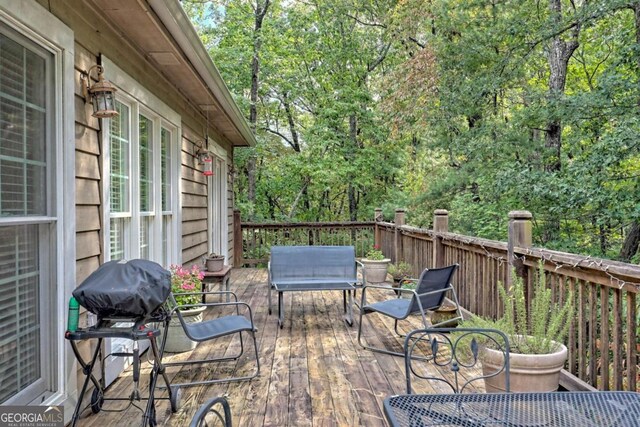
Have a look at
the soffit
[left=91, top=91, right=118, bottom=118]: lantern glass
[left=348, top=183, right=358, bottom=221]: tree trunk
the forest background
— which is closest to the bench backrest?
the soffit

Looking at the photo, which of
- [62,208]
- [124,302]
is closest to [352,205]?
[62,208]

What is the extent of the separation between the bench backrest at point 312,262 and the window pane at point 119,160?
6.66ft

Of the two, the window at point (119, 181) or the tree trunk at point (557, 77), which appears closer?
the window at point (119, 181)

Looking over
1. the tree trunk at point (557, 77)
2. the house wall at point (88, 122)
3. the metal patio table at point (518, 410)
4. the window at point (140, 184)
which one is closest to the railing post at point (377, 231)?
the tree trunk at point (557, 77)

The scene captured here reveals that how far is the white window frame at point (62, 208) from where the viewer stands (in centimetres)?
231

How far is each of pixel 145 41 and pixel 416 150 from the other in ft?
34.9

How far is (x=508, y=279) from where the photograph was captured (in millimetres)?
3502

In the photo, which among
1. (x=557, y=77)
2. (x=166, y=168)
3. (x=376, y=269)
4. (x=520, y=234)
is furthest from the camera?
(x=557, y=77)

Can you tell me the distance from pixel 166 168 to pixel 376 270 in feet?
11.6

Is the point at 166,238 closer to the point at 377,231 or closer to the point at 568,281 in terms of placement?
the point at 568,281

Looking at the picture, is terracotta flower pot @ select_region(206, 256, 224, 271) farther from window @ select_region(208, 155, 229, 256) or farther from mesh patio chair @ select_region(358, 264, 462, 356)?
mesh patio chair @ select_region(358, 264, 462, 356)

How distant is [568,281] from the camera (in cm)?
295

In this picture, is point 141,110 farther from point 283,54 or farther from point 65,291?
point 283,54

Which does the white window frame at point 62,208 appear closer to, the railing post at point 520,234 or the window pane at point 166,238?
the window pane at point 166,238
